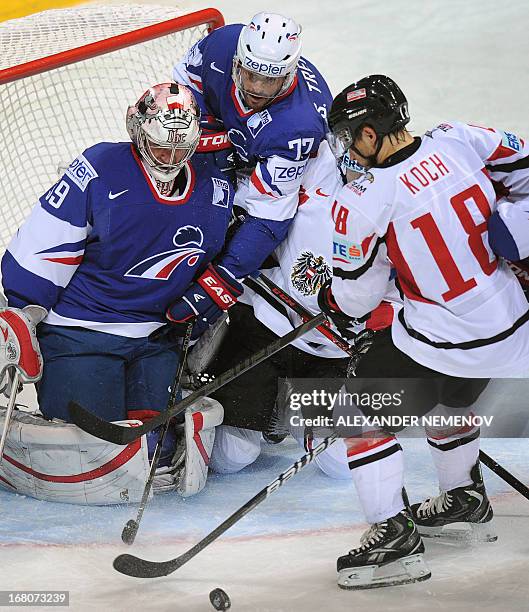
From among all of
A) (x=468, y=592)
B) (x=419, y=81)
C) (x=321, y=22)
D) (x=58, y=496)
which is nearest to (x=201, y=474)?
(x=58, y=496)

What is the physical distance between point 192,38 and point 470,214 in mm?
1900

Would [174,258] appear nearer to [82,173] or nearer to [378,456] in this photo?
[82,173]

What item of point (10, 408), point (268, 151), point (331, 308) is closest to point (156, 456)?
point (10, 408)

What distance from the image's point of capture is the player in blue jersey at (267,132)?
101 inches

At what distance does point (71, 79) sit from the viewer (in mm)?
3607

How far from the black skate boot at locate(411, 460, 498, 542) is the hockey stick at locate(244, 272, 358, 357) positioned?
0.46 meters

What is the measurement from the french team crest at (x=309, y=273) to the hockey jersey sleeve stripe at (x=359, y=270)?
1.73 ft

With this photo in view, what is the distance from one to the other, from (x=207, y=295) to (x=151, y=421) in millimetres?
409

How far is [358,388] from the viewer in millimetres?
2066

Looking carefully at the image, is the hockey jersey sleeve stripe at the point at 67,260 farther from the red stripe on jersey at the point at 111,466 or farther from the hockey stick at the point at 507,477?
the hockey stick at the point at 507,477

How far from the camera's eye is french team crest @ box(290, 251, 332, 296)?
8.54 ft

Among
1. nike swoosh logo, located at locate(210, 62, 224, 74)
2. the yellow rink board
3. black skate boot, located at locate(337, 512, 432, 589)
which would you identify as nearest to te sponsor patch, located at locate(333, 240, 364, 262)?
black skate boot, located at locate(337, 512, 432, 589)

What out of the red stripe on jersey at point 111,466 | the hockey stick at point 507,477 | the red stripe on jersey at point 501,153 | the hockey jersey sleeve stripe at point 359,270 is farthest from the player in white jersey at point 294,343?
the red stripe on jersey at point 501,153

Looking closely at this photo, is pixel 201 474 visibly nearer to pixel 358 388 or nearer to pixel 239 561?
pixel 239 561
